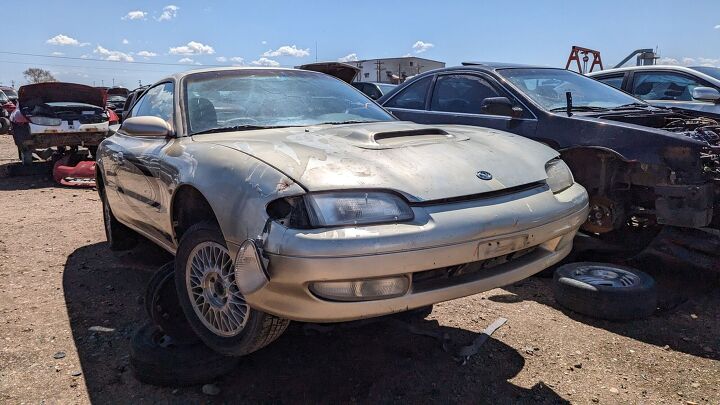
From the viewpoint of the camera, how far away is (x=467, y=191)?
219 cm

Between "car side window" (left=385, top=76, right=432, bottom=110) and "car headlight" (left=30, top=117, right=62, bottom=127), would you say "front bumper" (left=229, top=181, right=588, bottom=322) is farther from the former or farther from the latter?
"car headlight" (left=30, top=117, right=62, bottom=127)

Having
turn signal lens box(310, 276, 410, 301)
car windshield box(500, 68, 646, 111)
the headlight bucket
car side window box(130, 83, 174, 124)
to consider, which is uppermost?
car windshield box(500, 68, 646, 111)

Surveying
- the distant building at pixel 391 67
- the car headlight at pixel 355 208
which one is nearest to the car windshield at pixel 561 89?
the car headlight at pixel 355 208

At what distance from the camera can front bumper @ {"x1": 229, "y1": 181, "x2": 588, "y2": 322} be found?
1888 mm

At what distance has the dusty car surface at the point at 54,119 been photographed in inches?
327

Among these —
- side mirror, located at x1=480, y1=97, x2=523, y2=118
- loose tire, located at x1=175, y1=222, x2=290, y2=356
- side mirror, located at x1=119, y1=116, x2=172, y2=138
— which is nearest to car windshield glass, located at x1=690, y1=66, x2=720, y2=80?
side mirror, located at x1=480, y1=97, x2=523, y2=118

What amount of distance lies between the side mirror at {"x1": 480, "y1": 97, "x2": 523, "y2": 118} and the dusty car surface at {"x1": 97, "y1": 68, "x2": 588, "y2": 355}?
1.31 meters

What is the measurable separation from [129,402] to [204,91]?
1.80 m

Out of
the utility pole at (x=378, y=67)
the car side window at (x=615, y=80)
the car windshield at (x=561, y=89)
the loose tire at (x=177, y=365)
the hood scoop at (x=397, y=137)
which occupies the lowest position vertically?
the loose tire at (x=177, y=365)

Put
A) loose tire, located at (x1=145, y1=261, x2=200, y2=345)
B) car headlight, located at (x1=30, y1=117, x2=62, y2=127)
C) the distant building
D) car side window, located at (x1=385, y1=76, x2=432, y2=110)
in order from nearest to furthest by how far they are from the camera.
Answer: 1. loose tire, located at (x1=145, y1=261, x2=200, y2=345)
2. car side window, located at (x1=385, y1=76, x2=432, y2=110)
3. car headlight, located at (x1=30, y1=117, x2=62, y2=127)
4. the distant building

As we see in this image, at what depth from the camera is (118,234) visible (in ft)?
14.3

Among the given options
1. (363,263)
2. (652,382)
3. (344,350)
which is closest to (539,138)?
(652,382)

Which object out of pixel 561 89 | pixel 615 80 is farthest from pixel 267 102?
pixel 615 80

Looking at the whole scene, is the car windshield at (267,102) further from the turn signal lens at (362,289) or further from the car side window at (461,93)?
the car side window at (461,93)
